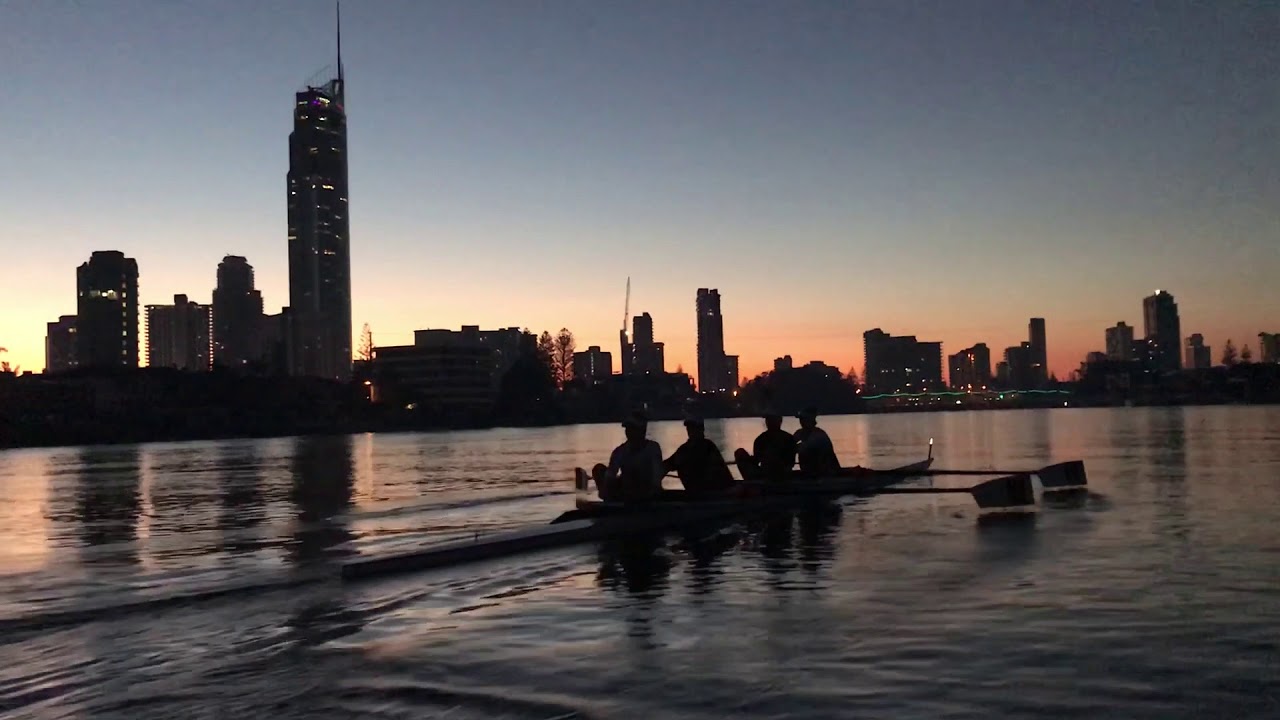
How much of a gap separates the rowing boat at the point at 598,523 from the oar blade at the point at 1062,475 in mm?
6219

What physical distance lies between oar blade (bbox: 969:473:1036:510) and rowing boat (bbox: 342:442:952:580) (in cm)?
17

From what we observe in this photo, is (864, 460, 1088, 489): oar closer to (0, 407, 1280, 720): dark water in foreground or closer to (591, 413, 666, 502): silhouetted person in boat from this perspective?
(0, 407, 1280, 720): dark water in foreground

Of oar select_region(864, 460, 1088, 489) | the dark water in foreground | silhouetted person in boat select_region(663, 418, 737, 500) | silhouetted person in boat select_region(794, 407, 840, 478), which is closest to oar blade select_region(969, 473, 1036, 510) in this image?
the dark water in foreground

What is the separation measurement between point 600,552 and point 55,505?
90.8 feet

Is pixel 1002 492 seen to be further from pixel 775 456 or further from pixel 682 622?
pixel 682 622

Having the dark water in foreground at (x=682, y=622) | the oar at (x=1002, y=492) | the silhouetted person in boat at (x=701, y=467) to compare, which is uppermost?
the silhouetted person in boat at (x=701, y=467)

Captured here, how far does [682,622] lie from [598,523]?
7626mm

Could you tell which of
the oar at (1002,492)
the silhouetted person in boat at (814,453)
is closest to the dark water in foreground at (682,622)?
the oar at (1002,492)

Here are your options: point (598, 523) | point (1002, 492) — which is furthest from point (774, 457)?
point (598, 523)

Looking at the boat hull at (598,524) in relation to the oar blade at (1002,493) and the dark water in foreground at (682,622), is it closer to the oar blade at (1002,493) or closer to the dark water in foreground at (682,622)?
the dark water in foreground at (682,622)

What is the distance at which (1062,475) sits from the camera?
33594 mm

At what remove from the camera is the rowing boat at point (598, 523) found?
17.3 metres

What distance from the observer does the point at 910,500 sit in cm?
3072

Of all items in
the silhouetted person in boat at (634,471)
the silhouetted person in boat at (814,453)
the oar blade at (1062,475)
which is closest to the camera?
the silhouetted person in boat at (634,471)
